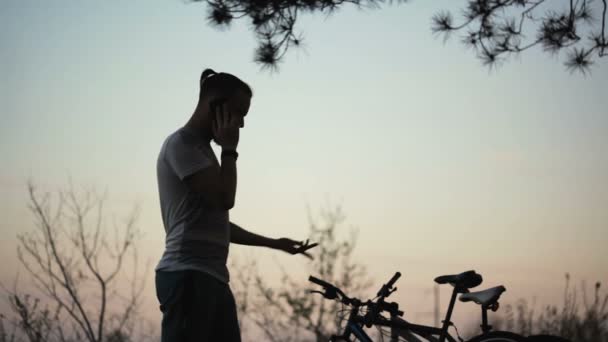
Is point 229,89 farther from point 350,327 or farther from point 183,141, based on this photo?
point 350,327

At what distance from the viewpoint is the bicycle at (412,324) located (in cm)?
285

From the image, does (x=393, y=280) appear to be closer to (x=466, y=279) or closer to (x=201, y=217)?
(x=466, y=279)

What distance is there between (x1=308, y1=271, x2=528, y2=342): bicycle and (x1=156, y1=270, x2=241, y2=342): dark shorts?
62 cm

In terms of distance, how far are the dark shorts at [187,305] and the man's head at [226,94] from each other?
0.51 metres

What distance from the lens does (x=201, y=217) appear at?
2574 millimetres

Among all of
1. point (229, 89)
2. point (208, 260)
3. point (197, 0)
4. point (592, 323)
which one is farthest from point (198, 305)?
point (592, 323)

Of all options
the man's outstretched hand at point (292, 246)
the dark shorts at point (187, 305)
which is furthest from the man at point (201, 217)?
the man's outstretched hand at point (292, 246)

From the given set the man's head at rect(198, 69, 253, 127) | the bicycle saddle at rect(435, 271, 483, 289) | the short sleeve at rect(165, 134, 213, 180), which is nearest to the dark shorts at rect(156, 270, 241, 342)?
the short sleeve at rect(165, 134, 213, 180)

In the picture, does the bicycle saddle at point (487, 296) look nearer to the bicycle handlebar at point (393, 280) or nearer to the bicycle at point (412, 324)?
the bicycle at point (412, 324)

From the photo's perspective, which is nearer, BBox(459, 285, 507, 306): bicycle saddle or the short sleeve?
the short sleeve

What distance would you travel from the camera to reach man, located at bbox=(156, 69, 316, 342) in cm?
252

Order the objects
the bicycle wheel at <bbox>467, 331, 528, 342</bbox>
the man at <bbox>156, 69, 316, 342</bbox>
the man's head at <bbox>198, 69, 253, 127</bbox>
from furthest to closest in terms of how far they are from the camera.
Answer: the bicycle wheel at <bbox>467, 331, 528, 342</bbox> < the man's head at <bbox>198, 69, 253, 127</bbox> < the man at <bbox>156, 69, 316, 342</bbox>

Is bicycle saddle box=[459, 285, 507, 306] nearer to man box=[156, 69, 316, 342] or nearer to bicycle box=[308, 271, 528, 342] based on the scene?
bicycle box=[308, 271, 528, 342]

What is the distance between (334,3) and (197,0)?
0.97 m
